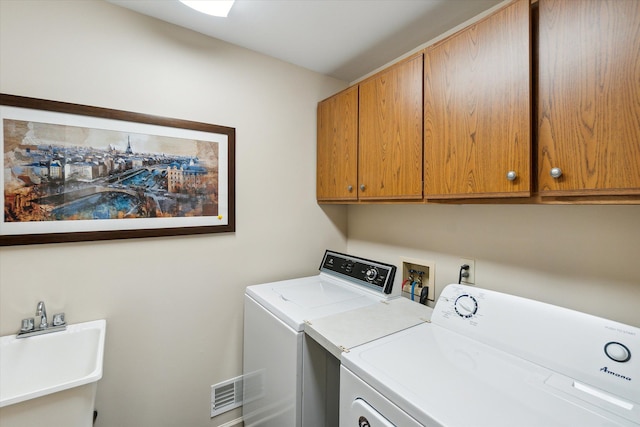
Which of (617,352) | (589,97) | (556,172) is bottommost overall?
(617,352)

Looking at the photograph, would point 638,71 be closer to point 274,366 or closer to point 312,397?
point 312,397

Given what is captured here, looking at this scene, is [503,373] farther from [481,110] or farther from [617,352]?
[481,110]

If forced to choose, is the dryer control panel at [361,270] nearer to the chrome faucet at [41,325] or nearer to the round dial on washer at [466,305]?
the round dial on washer at [466,305]

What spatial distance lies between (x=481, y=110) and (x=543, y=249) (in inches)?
25.4

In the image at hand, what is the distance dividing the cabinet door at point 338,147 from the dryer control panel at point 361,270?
40 cm

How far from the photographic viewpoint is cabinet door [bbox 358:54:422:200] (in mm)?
1338

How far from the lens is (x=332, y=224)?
7.22 feet

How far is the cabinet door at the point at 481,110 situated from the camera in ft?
3.18

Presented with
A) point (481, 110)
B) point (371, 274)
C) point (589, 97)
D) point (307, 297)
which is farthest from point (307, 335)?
point (589, 97)

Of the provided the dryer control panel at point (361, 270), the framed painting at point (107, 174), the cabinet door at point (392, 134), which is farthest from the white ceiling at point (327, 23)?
the dryer control panel at point (361, 270)

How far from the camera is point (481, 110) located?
1085 millimetres

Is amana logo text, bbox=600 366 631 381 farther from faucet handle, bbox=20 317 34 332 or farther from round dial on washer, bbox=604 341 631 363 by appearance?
faucet handle, bbox=20 317 34 332

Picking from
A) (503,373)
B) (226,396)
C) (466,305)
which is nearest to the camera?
(503,373)

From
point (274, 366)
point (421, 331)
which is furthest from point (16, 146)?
point (421, 331)
